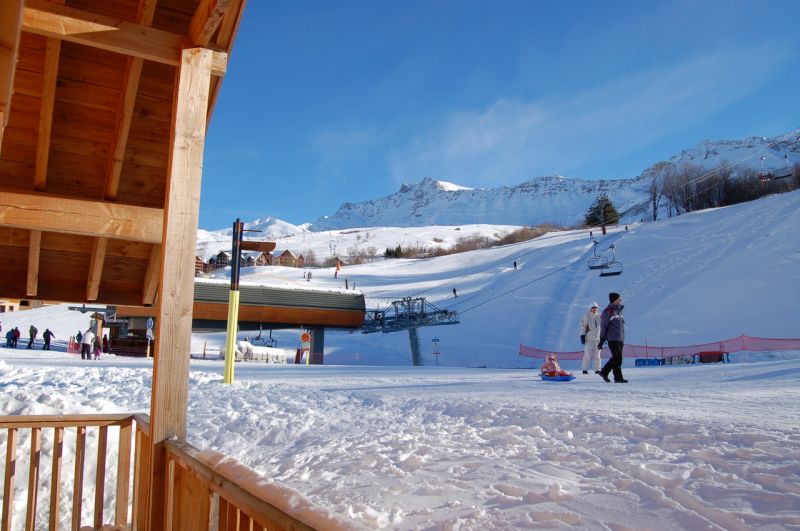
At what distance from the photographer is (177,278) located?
3.61 meters

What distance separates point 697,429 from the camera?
475cm

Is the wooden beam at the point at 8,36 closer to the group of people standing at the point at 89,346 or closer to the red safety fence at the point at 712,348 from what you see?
the group of people standing at the point at 89,346

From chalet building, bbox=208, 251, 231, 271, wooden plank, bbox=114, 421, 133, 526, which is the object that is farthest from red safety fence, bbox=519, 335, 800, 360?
chalet building, bbox=208, 251, 231, 271

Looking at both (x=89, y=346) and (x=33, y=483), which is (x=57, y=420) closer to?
(x=33, y=483)

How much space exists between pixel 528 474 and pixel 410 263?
59959 mm

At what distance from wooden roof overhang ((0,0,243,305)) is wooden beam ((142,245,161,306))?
38 millimetres

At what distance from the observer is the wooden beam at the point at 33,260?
6.59 meters

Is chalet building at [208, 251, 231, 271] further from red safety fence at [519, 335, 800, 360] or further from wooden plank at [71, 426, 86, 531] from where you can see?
wooden plank at [71, 426, 86, 531]

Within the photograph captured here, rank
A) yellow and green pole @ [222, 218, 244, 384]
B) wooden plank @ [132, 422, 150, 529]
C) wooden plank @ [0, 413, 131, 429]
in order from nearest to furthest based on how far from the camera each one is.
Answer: wooden plank @ [132, 422, 150, 529] < wooden plank @ [0, 413, 131, 429] < yellow and green pole @ [222, 218, 244, 384]

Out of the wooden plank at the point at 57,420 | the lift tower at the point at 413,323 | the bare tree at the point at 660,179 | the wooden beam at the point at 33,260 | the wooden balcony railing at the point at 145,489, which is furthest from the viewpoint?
the bare tree at the point at 660,179

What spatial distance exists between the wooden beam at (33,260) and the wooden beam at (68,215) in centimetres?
84

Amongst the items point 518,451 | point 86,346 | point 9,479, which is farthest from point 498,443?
point 86,346

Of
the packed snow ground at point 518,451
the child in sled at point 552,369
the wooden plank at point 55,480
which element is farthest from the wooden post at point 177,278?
the child in sled at point 552,369

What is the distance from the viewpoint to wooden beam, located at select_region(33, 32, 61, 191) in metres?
4.63
